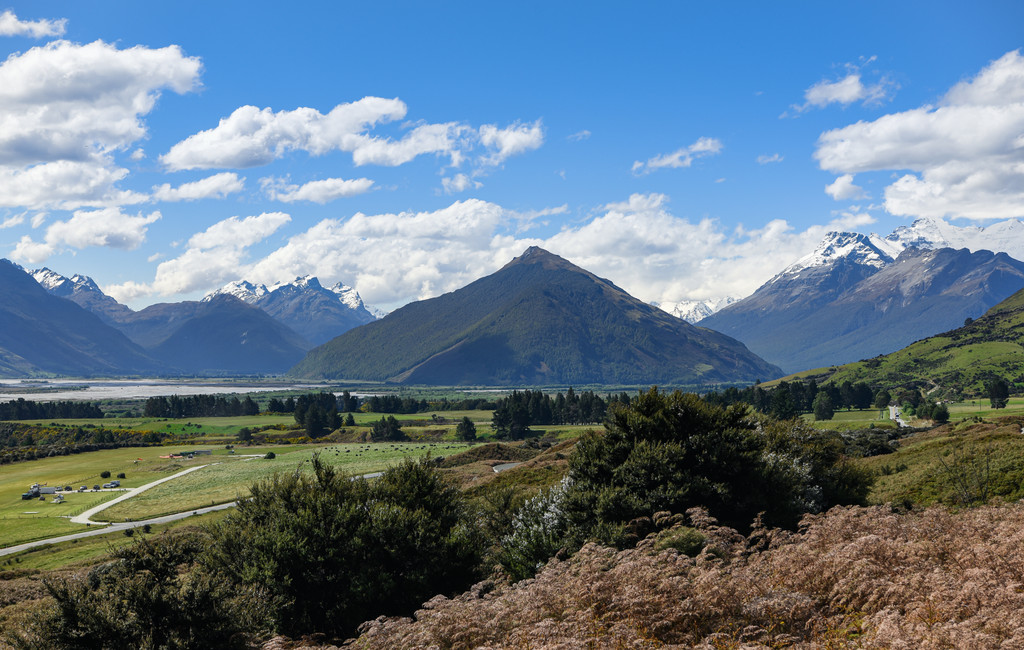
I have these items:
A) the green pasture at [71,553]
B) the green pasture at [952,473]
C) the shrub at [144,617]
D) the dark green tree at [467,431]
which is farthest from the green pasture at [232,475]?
the shrub at [144,617]

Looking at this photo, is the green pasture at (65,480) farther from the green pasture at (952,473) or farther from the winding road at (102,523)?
the green pasture at (952,473)

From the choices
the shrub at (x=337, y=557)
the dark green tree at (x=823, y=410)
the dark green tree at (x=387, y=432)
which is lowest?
the dark green tree at (x=823, y=410)

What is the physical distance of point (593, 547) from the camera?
1784 centimetres

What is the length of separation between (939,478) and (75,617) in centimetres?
4135

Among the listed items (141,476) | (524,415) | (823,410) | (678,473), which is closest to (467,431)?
(524,415)

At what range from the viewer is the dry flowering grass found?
11336 millimetres

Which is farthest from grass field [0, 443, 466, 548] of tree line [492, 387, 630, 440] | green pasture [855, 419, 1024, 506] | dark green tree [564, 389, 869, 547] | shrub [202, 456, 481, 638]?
green pasture [855, 419, 1024, 506]

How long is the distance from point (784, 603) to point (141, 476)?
133214 mm

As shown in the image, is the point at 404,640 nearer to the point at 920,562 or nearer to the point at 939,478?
the point at 920,562

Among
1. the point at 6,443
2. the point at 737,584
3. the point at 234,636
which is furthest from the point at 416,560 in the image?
the point at 6,443

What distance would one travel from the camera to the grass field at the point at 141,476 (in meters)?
87.3

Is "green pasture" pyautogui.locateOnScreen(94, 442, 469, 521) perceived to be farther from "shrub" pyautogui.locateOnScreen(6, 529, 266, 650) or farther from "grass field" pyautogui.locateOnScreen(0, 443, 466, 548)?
"shrub" pyautogui.locateOnScreen(6, 529, 266, 650)

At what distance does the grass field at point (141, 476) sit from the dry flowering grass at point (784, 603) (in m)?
53.1

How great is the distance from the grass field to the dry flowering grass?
5309cm
